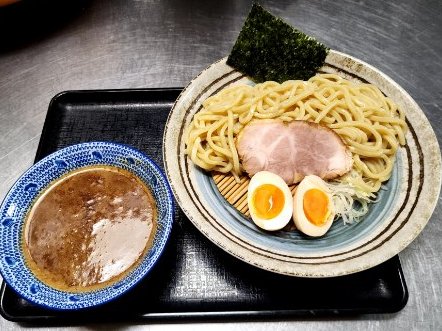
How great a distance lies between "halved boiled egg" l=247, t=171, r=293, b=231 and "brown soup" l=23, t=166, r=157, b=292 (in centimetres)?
53

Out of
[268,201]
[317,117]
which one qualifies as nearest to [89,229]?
[268,201]

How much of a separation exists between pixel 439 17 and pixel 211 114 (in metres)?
2.58

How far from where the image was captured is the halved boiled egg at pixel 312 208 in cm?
213

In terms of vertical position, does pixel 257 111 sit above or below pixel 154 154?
above

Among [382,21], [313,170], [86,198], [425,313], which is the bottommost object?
[425,313]

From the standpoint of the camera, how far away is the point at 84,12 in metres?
3.77

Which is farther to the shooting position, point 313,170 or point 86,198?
point 313,170

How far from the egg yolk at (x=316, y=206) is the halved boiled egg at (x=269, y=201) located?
0.09m

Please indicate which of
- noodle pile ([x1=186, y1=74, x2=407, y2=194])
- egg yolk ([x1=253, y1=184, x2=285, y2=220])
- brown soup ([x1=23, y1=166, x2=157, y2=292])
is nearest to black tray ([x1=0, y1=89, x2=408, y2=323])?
brown soup ([x1=23, y1=166, x2=157, y2=292])

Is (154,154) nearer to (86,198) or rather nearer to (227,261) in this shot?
(86,198)

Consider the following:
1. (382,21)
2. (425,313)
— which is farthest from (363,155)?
(382,21)

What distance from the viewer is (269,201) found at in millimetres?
2184

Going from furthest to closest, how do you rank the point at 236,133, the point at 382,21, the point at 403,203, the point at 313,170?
1. the point at 382,21
2. the point at 236,133
3. the point at 313,170
4. the point at 403,203

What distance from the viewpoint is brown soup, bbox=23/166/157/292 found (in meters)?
1.96
